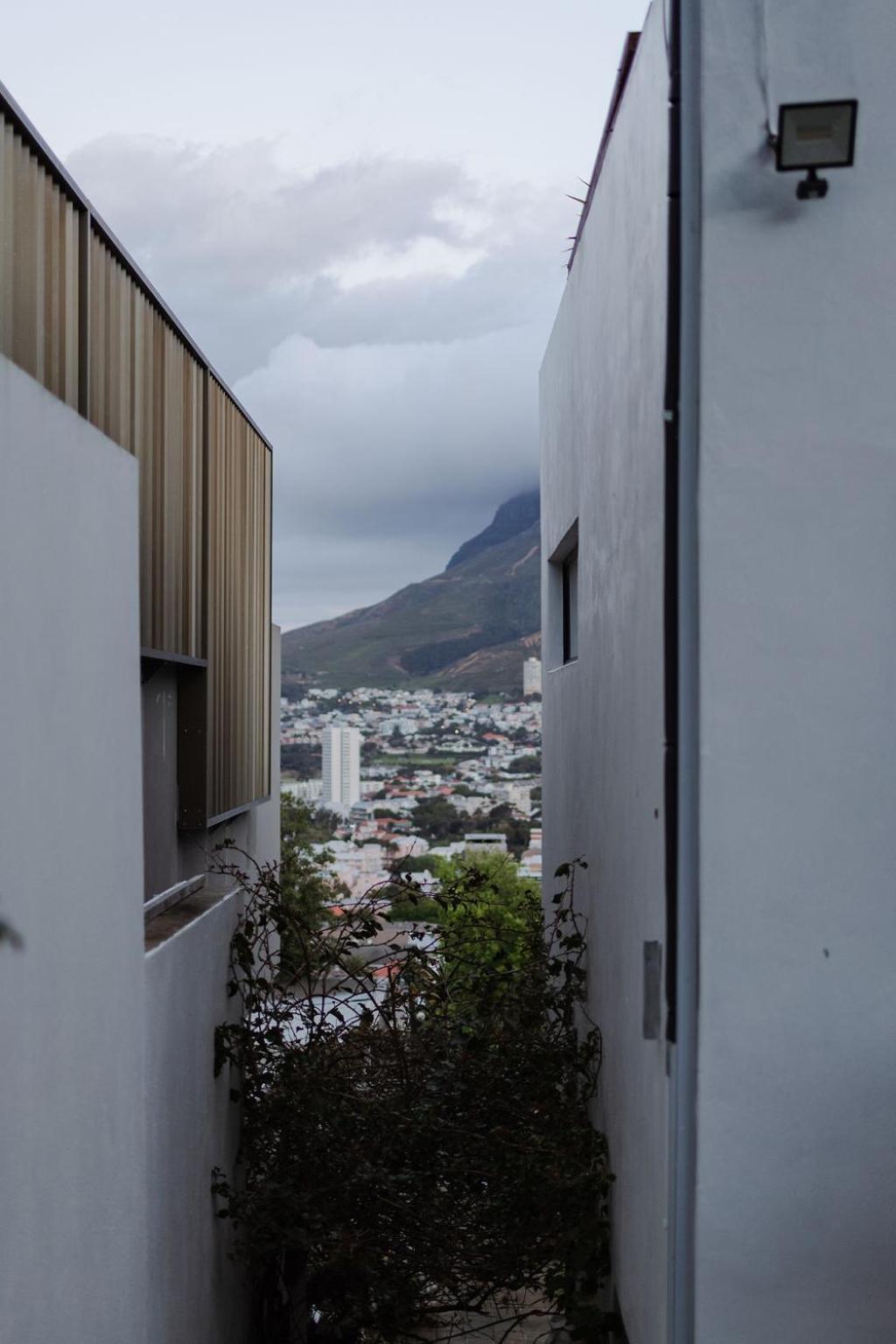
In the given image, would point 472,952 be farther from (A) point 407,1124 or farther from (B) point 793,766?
(B) point 793,766

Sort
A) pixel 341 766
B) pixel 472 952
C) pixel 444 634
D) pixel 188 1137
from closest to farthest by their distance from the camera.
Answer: pixel 188 1137, pixel 472 952, pixel 341 766, pixel 444 634

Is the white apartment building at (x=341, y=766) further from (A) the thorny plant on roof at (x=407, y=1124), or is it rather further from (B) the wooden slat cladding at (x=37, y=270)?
(B) the wooden slat cladding at (x=37, y=270)

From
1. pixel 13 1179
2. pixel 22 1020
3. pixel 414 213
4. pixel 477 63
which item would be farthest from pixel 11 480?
pixel 414 213

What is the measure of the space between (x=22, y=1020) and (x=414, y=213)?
7992 cm

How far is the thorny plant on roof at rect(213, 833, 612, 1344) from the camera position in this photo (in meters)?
5.66

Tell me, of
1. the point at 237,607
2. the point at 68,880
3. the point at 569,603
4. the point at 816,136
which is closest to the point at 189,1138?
the point at 68,880

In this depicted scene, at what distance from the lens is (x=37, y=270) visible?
13.1 ft

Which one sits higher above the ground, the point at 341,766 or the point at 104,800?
the point at 104,800

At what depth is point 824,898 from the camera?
3.38 meters

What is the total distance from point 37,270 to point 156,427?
165 centimetres

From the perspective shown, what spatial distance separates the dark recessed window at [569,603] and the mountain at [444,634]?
56.4 feet

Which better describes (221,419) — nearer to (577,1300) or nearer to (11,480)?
(11,480)

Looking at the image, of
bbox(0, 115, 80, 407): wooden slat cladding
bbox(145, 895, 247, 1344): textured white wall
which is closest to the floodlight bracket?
bbox(0, 115, 80, 407): wooden slat cladding

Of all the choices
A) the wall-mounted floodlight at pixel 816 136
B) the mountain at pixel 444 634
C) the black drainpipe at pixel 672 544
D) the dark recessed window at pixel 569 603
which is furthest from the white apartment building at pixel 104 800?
the mountain at pixel 444 634
